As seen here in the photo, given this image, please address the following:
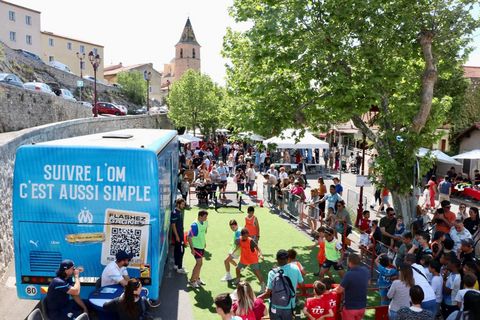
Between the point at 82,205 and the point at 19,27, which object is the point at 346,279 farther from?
the point at 19,27

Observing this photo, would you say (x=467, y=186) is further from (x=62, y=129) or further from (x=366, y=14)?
(x=62, y=129)

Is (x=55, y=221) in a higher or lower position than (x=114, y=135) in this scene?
lower

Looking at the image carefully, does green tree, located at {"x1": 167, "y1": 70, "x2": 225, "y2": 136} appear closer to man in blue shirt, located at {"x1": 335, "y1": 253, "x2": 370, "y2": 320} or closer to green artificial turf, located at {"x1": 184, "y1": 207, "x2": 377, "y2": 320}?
green artificial turf, located at {"x1": 184, "y1": 207, "x2": 377, "y2": 320}

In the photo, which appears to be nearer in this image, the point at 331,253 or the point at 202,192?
the point at 331,253

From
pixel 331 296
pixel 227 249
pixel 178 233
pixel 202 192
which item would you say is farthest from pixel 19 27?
pixel 331 296

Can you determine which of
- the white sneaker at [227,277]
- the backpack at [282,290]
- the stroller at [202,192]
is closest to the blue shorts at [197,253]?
the white sneaker at [227,277]

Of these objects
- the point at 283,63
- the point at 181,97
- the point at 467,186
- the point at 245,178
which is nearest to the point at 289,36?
the point at 283,63

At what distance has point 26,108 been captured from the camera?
68.7ft

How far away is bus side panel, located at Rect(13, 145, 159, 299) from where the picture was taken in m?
7.05

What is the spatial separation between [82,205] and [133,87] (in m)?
80.5

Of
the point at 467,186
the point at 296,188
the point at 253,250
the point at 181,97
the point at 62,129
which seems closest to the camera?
the point at 253,250

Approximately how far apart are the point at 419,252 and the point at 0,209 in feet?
32.6

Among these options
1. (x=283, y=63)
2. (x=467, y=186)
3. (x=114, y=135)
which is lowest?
(x=467, y=186)

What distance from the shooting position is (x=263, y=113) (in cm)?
1270
